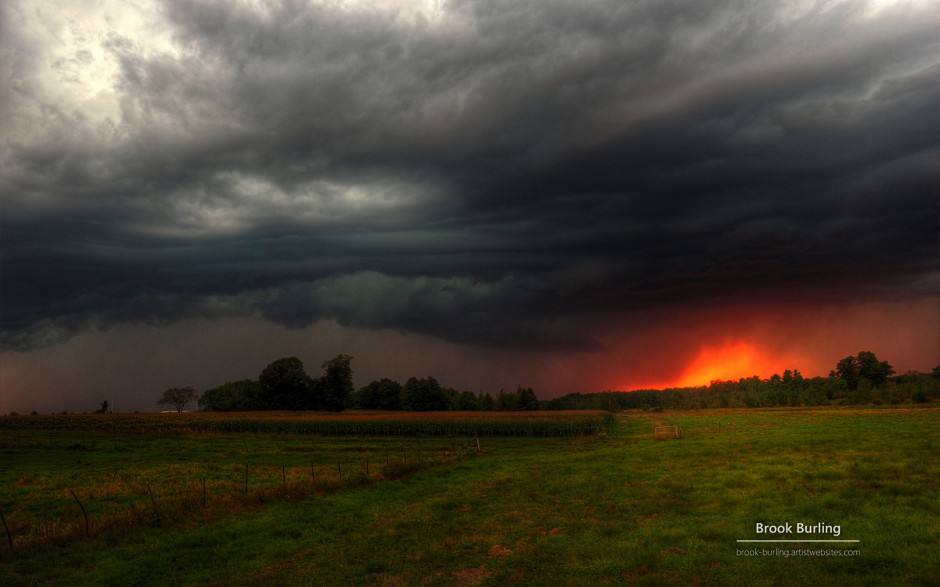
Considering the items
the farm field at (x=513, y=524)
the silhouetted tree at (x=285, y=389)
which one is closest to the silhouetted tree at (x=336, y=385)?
the silhouetted tree at (x=285, y=389)

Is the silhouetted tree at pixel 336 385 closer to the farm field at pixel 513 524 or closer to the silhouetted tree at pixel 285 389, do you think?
the silhouetted tree at pixel 285 389

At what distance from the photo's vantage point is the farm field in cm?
1677

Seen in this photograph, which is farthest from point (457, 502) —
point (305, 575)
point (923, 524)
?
point (923, 524)

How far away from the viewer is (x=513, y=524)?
76.0 ft

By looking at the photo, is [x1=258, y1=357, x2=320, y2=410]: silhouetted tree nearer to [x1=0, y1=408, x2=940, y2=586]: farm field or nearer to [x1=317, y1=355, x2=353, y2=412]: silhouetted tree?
[x1=317, y1=355, x2=353, y2=412]: silhouetted tree

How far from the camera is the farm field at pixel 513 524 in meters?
16.8

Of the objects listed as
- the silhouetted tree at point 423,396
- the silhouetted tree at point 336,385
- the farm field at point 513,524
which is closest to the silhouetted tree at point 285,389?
the silhouetted tree at point 336,385

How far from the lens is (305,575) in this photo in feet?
57.3

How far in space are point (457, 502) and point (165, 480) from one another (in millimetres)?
25454

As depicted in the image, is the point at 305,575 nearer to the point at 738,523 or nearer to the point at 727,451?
the point at 738,523

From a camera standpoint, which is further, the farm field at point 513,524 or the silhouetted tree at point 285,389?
the silhouetted tree at point 285,389

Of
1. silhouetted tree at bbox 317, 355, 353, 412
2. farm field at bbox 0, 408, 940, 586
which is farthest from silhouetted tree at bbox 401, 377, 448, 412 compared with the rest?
farm field at bbox 0, 408, 940, 586

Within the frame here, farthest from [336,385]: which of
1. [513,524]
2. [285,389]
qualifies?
[513,524]

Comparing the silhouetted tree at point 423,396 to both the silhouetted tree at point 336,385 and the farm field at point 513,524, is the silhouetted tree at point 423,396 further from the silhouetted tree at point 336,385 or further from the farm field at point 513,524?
the farm field at point 513,524
